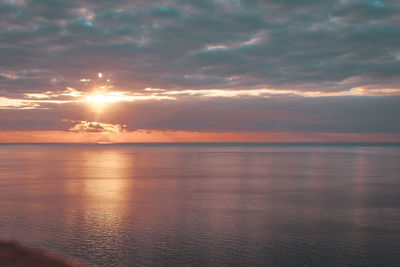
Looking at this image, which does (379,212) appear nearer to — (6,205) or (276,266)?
(276,266)

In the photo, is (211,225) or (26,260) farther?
(211,225)

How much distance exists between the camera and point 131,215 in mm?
56094

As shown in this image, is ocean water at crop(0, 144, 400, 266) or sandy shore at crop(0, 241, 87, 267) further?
ocean water at crop(0, 144, 400, 266)

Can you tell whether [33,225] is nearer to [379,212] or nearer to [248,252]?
[248,252]

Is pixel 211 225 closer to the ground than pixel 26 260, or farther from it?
closer to the ground

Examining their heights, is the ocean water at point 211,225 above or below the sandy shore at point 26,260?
below

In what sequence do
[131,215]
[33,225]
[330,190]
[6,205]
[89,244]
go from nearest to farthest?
1. [89,244]
2. [33,225]
3. [131,215]
4. [6,205]
5. [330,190]

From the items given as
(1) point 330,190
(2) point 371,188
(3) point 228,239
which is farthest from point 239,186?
(3) point 228,239

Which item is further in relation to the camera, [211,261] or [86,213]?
[86,213]


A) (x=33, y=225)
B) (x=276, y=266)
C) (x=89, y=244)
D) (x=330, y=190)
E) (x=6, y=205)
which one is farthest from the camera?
(x=330, y=190)

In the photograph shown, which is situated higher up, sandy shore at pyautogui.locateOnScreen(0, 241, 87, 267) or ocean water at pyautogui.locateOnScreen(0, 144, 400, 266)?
sandy shore at pyautogui.locateOnScreen(0, 241, 87, 267)

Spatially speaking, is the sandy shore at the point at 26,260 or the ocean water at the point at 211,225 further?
the ocean water at the point at 211,225

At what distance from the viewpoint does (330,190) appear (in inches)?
3300

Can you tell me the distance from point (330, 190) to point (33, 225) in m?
63.4
